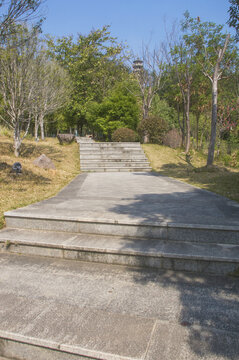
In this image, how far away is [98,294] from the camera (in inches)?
98.9

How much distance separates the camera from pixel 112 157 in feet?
47.6

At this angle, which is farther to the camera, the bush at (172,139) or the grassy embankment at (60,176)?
the bush at (172,139)

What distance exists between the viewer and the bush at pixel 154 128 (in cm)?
1809

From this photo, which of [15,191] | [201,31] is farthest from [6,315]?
[201,31]

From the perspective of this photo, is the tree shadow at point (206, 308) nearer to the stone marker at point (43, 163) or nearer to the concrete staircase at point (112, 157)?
the stone marker at point (43, 163)

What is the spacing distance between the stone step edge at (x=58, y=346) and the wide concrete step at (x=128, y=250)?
1.33 m

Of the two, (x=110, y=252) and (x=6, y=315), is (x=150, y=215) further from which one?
(x=6, y=315)

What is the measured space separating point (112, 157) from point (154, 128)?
208 inches

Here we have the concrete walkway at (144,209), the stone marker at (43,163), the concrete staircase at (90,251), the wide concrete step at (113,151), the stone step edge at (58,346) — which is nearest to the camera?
the stone step edge at (58,346)

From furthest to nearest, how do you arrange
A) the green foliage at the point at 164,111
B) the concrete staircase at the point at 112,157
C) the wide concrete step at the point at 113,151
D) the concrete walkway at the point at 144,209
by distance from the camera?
the green foliage at the point at 164,111 < the wide concrete step at the point at 113,151 < the concrete staircase at the point at 112,157 < the concrete walkway at the point at 144,209

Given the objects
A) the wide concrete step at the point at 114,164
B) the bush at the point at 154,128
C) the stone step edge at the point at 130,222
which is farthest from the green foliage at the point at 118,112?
the stone step edge at the point at 130,222

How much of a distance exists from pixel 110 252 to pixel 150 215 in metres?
1.09

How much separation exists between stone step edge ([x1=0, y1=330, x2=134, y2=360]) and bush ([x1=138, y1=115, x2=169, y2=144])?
17205mm

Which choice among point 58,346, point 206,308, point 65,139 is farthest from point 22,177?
point 65,139
